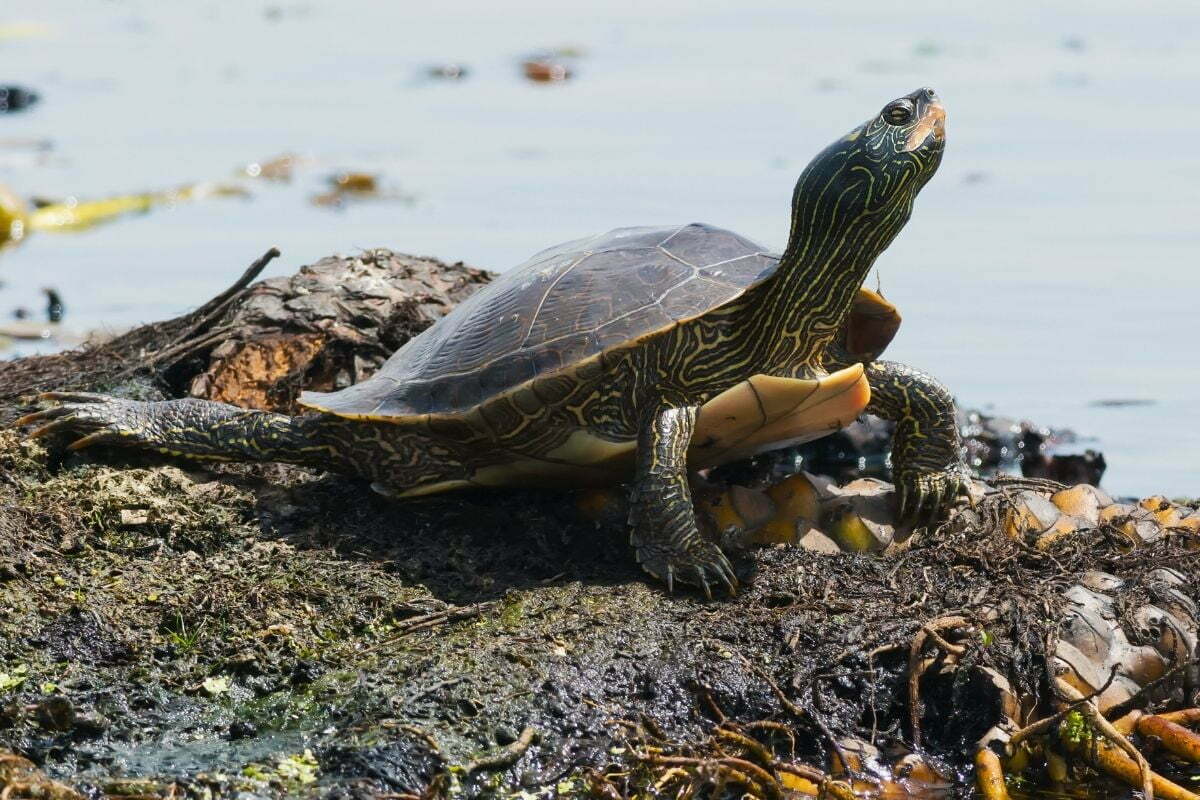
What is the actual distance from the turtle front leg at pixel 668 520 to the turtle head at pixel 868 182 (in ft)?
2.80

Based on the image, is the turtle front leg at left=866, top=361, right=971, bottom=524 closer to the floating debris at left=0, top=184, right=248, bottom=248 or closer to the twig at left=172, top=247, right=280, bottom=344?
the twig at left=172, top=247, right=280, bottom=344

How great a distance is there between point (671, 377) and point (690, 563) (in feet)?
2.43

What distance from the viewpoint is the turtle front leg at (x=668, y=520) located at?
5.20 meters

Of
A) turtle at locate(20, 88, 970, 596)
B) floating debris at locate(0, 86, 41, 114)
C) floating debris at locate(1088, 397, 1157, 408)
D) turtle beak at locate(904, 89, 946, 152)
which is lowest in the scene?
floating debris at locate(0, 86, 41, 114)

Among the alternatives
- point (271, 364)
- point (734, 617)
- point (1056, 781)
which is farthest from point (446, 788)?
point (271, 364)

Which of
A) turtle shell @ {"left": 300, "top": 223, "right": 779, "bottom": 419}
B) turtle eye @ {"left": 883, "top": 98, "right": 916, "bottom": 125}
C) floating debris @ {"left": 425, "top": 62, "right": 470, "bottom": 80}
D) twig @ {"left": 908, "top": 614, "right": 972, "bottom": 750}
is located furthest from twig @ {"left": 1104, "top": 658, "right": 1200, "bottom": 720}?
floating debris @ {"left": 425, "top": 62, "right": 470, "bottom": 80}

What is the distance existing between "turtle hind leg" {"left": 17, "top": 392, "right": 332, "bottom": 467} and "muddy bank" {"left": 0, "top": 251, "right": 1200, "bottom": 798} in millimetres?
161

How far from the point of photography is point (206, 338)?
739cm

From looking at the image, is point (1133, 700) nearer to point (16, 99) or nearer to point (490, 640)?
point (490, 640)

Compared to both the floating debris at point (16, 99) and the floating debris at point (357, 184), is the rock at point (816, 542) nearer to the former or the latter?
the floating debris at point (357, 184)

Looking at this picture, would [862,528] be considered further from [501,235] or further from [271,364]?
[501,235]

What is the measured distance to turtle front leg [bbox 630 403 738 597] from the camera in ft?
17.1

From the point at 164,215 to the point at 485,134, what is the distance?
12.7 feet

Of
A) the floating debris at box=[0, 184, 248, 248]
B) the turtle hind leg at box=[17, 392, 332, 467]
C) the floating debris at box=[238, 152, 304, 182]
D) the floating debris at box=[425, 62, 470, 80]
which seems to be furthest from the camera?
the floating debris at box=[425, 62, 470, 80]
